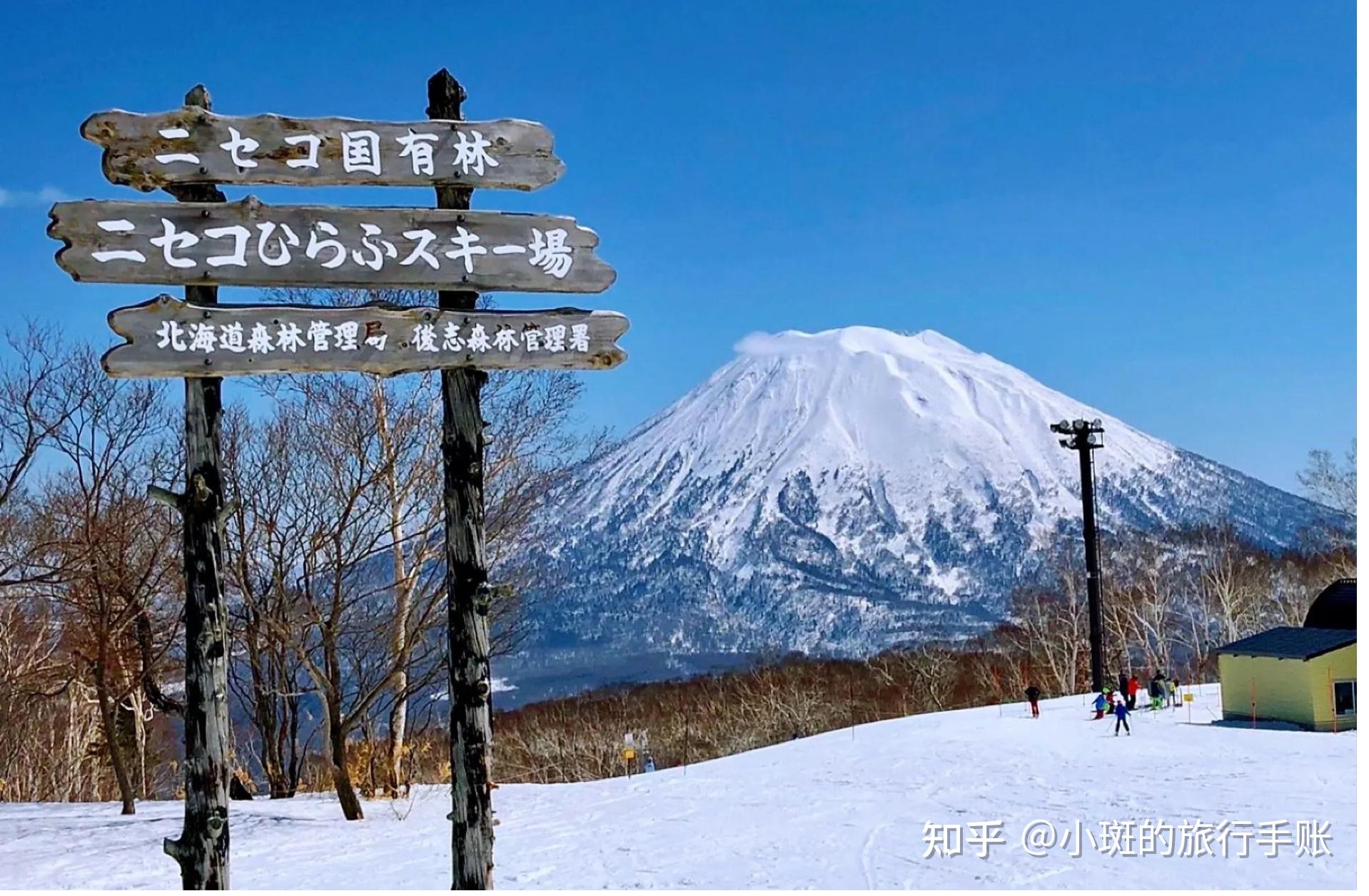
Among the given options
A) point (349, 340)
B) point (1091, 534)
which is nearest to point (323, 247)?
point (349, 340)

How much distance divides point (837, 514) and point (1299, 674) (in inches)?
4257

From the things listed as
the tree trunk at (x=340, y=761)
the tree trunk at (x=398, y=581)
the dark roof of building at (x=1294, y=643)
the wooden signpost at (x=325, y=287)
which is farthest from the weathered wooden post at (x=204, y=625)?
the dark roof of building at (x=1294, y=643)

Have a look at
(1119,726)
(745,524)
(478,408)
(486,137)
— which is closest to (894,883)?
(478,408)

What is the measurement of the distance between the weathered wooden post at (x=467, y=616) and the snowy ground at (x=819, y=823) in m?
3.79

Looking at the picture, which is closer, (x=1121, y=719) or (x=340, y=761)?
(x=340, y=761)

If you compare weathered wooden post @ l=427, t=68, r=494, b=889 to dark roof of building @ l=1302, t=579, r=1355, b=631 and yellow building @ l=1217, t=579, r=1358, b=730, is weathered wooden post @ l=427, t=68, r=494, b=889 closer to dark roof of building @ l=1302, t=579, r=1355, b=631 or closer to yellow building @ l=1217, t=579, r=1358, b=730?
yellow building @ l=1217, t=579, r=1358, b=730

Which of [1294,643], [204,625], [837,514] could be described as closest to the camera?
[204,625]

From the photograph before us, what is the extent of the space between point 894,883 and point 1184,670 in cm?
3408

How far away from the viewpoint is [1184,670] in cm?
3909

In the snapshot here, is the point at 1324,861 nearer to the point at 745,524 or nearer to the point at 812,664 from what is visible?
Result: the point at 812,664

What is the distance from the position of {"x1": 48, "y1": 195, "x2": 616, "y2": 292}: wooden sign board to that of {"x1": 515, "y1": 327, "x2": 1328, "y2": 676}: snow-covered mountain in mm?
82243

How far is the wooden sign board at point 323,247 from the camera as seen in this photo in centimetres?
507

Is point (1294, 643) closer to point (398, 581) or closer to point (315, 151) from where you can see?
point (398, 581)

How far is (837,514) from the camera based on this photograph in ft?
413
